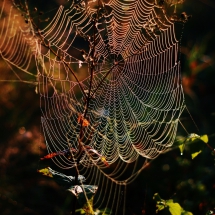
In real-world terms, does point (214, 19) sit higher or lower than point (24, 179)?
higher

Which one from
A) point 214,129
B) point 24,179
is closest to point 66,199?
point 24,179

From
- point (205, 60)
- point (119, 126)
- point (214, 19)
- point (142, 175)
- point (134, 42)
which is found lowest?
point (142, 175)

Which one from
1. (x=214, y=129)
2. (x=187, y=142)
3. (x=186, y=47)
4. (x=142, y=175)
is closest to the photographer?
(x=187, y=142)

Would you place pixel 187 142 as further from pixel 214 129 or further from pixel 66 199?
pixel 214 129

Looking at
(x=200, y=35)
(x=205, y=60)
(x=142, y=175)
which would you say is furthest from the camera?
(x=200, y=35)

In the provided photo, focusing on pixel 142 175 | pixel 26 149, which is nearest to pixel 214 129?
pixel 142 175

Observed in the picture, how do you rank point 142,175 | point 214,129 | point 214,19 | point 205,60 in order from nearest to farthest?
point 142,175 < point 214,129 < point 205,60 < point 214,19

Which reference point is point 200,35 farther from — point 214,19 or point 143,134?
point 143,134

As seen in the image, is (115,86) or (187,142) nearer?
(187,142)

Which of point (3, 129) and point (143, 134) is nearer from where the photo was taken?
point (143, 134)
